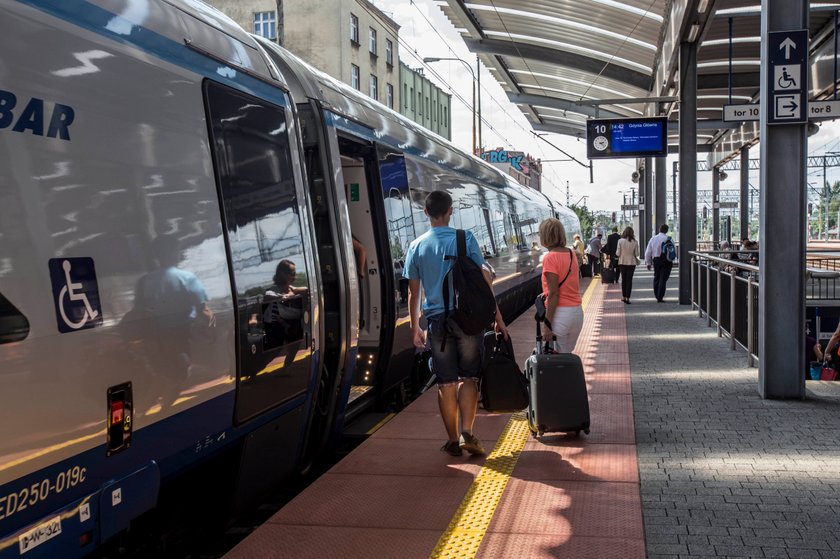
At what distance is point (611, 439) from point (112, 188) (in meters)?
4.21

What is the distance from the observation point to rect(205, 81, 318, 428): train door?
4230 mm

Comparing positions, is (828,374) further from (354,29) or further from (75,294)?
(354,29)

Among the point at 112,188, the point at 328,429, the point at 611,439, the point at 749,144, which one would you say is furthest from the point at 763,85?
the point at 749,144

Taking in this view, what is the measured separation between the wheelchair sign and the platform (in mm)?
1574

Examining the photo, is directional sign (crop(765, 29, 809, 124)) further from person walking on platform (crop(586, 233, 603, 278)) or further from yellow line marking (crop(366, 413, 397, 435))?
person walking on platform (crop(586, 233, 603, 278))

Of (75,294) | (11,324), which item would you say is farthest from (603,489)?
(11,324)

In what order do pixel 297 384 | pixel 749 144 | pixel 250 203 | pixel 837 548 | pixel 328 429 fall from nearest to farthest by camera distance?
pixel 837 548, pixel 250 203, pixel 297 384, pixel 328 429, pixel 749 144

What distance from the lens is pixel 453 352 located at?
5.73m

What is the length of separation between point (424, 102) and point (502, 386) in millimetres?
57073

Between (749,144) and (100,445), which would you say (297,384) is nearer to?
(100,445)

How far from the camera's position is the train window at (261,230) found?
4238 millimetres

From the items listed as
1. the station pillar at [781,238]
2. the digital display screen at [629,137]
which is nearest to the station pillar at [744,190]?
the digital display screen at [629,137]

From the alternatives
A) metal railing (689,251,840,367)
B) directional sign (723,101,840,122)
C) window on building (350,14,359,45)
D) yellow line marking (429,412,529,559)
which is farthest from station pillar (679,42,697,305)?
window on building (350,14,359,45)

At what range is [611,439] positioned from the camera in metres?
6.36
